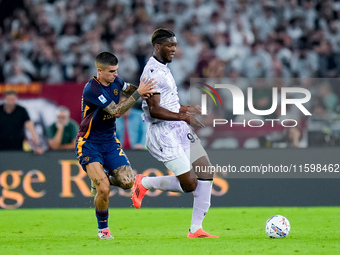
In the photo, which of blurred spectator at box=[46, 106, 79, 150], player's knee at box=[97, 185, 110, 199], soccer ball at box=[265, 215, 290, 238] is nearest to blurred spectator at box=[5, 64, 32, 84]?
blurred spectator at box=[46, 106, 79, 150]

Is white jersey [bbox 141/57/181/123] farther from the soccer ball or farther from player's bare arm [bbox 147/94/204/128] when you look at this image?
the soccer ball

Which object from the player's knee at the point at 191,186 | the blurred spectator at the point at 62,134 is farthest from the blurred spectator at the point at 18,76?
the player's knee at the point at 191,186

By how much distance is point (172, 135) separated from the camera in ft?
29.2

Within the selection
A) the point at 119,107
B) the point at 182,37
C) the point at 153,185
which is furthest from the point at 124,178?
the point at 182,37

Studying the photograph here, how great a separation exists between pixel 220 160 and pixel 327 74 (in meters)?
3.72

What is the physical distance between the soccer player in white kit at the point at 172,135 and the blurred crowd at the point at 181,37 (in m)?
5.45

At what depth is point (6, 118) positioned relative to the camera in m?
13.6

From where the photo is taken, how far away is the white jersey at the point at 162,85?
8.69 m

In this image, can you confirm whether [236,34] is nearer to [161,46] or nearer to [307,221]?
[307,221]

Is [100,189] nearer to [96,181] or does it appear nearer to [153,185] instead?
[96,181]

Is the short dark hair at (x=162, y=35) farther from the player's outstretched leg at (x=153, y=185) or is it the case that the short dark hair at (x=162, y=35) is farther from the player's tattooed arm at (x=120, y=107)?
the player's outstretched leg at (x=153, y=185)

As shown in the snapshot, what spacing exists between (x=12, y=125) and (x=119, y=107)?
559 centimetres

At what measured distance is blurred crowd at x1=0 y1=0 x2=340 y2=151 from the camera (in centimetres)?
1570

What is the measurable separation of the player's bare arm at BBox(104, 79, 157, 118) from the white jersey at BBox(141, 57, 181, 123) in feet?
0.55
